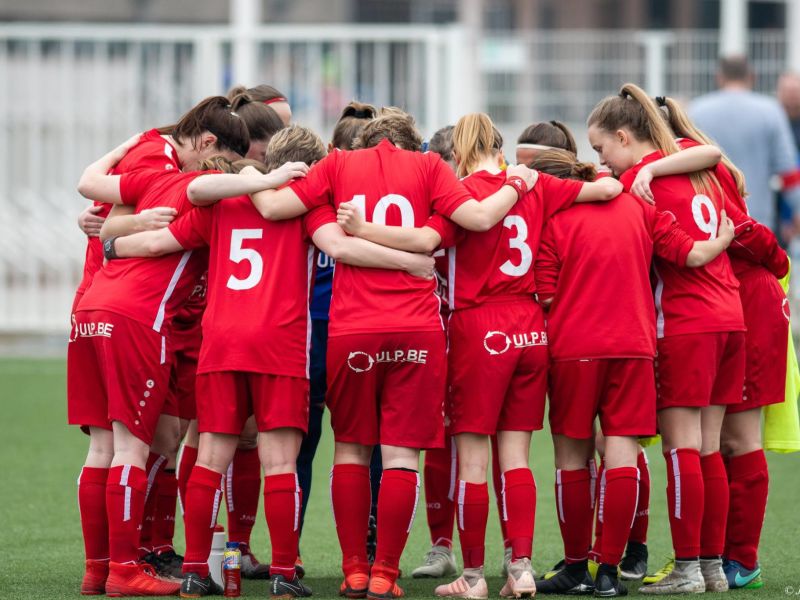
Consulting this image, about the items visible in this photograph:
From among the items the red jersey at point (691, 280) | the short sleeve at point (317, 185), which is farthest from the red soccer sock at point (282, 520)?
→ the red jersey at point (691, 280)

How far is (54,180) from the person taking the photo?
1377cm

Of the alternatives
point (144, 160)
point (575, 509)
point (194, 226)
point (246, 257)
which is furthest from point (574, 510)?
point (144, 160)

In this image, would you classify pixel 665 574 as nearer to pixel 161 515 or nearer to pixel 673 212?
pixel 673 212

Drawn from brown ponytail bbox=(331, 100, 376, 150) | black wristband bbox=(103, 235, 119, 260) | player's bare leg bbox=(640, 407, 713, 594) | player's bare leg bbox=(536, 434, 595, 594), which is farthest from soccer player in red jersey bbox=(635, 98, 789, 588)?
black wristband bbox=(103, 235, 119, 260)

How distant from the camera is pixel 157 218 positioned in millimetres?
5227

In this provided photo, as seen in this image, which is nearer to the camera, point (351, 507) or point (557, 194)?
point (351, 507)

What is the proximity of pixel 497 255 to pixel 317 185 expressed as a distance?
2.34 ft

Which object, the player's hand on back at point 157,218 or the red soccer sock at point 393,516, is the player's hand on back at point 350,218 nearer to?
the player's hand on back at point 157,218

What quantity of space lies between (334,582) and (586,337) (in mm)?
1405

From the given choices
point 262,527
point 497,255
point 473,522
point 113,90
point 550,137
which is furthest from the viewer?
point 113,90

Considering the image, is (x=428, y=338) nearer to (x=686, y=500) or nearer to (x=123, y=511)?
(x=686, y=500)

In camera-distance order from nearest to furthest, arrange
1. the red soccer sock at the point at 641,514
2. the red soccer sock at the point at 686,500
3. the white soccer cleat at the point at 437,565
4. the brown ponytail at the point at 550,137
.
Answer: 1. the red soccer sock at the point at 686,500
2. the red soccer sock at the point at 641,514
3. the white soccer cleat at the point at 437,565
4. the brown ponytail at the point at 550,137

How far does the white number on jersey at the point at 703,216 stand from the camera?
17.4 ft

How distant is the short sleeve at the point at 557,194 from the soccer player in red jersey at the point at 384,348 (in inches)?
6.5
